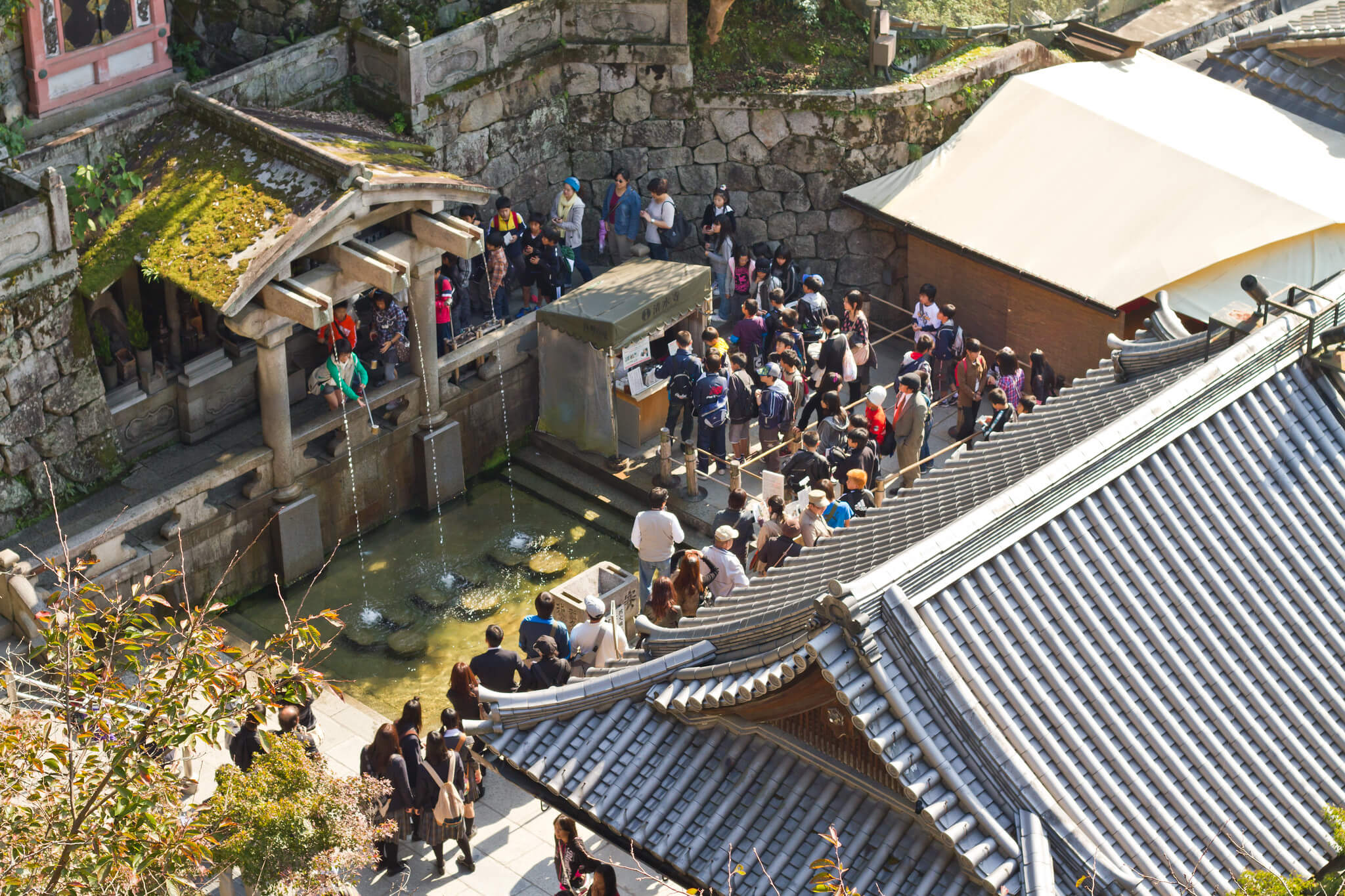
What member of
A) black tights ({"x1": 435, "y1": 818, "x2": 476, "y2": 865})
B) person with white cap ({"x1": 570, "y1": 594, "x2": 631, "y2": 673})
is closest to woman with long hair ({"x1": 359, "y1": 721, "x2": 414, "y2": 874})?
black tights ({"x1": 435, "y1": 818, "x2": 476, "y2": 865})

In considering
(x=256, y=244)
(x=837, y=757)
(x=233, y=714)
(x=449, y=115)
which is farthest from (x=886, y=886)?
(x=449, y=115)

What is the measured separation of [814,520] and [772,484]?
208cm

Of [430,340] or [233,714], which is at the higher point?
[233,714]

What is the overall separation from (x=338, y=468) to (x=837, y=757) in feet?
38.9

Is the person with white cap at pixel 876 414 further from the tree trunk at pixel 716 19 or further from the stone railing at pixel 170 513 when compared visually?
the tree trunk at pixel 716 19

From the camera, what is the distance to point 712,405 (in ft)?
72.3

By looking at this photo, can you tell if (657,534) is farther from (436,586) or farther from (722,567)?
(436,586)

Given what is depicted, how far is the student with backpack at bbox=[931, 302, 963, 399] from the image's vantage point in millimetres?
23422

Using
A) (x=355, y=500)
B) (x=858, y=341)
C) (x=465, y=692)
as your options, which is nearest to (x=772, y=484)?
(x=858, y=341)

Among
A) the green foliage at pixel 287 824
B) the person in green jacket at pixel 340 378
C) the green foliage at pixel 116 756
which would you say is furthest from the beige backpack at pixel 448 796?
the person in green jacket at pixel 340 378

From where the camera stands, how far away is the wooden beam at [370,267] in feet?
67.1

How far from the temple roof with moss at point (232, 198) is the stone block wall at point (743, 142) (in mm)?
4415

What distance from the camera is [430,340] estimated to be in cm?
2256

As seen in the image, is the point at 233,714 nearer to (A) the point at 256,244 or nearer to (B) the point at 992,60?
(A) the point at 256,244
